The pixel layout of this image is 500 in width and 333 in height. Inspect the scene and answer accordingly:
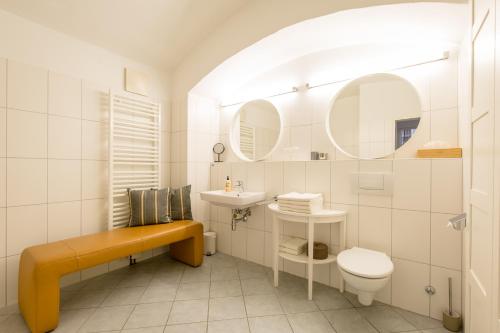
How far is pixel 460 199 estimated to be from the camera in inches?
58.5

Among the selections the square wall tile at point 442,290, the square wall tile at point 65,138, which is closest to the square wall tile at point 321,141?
the square wall tile at point 442,290

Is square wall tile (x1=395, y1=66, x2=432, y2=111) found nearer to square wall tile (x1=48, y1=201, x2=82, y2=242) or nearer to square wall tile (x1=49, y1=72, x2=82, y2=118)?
square wall tile (x1=49, y1=72, x2=82, y2=118)

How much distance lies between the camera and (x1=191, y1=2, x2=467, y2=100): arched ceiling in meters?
1.46

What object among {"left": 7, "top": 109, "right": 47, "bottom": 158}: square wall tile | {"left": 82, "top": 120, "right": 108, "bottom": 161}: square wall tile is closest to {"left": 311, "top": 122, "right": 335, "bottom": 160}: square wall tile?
{"left": 82, "top": 120, "right": 108, "bottom": 161}: square wall tile

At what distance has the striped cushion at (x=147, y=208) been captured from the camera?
2.23m

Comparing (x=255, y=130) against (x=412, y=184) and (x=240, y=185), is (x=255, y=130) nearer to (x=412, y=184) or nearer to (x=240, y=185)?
(x=240, y=185)

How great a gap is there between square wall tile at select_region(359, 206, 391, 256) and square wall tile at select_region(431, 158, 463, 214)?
1.04 feet

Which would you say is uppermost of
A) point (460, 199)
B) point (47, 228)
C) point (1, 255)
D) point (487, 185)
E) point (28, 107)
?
point (28, 107)

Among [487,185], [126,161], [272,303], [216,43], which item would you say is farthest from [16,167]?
[487,185]

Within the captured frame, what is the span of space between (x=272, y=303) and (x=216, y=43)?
2504 millimetres

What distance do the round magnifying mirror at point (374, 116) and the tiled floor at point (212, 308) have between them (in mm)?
1241

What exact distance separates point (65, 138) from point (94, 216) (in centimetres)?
78

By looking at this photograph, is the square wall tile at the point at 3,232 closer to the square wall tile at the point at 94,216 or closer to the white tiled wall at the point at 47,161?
the white tiled wall at the point at 47,161

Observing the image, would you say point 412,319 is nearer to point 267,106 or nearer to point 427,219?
point 427,219
